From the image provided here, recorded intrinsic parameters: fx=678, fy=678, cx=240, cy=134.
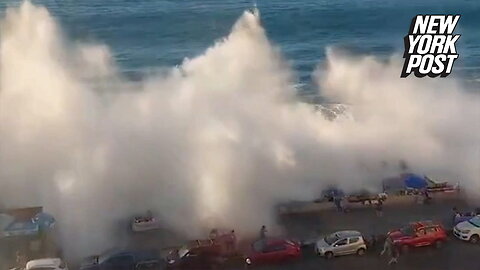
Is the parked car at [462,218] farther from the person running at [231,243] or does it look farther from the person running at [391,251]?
the person running at [231,243]

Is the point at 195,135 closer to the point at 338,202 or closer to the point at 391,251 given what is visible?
the point at 338,202

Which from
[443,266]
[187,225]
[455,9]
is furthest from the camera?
[455,9]

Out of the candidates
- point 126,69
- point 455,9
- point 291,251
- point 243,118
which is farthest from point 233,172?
point 455,9

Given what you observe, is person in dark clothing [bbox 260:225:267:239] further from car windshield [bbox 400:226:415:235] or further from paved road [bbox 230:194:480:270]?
car windshield [bbox 400:226:415:235]

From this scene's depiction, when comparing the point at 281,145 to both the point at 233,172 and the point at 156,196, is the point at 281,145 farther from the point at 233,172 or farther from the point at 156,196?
the point at 156,196

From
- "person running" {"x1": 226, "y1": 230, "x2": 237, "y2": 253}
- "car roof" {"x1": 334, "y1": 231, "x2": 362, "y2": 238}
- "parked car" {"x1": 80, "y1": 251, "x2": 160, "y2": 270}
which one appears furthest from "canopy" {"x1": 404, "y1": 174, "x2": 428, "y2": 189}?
"parked car" {"x1": 80, "y1": 251, "x2": 160, "y2": 270}
